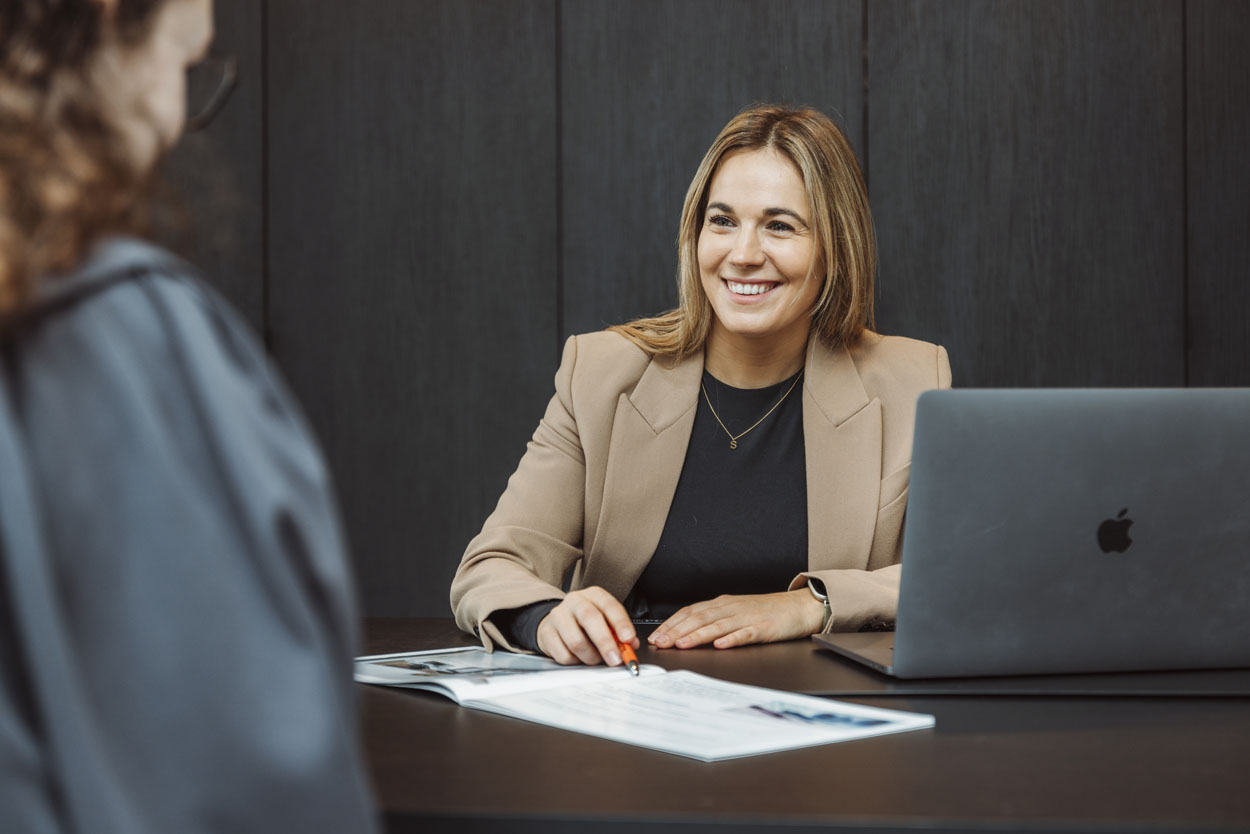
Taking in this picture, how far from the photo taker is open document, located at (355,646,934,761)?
0.97m

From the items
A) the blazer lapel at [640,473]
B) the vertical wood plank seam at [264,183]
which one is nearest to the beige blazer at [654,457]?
the blazer lapel at [640,473]

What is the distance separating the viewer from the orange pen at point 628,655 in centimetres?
125

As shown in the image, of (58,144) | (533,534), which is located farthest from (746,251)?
(58,144)

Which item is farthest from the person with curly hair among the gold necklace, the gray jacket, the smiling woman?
the gold necklace

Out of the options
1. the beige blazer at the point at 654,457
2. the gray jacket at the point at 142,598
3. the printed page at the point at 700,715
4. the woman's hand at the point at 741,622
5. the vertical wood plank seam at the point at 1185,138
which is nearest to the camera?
the gray jacket at the point at 142,598

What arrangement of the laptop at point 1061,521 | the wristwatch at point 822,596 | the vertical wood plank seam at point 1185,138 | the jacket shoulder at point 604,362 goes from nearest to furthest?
the laptop at point 1061,521
the wristwatch at point 822,596
the jacket shoulder at point 604,362
the vertical wood plank seam at point 1185,138

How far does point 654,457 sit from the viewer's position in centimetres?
A: 204

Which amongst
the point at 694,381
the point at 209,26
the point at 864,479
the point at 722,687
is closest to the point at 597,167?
the point at 694,381

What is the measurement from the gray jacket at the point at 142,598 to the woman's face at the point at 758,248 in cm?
159

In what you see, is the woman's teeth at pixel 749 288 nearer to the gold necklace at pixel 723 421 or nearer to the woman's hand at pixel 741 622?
the gold necklace at pixel 723 421

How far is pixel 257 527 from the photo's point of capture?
56 cm

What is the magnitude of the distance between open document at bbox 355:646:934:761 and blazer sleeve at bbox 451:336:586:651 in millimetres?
161

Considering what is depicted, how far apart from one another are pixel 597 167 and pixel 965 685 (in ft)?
6.91

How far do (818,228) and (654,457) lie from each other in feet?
1.67
